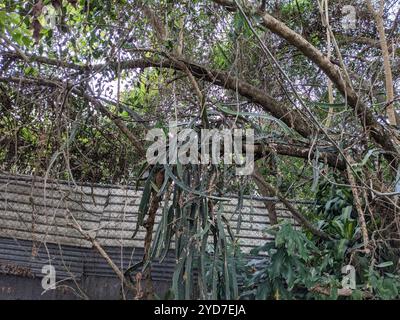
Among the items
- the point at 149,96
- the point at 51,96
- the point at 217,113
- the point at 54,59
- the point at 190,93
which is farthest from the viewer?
the point at 149,96

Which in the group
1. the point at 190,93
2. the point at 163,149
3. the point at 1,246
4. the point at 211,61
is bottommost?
the point at 1,246

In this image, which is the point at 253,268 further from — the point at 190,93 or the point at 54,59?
the point at 54,59

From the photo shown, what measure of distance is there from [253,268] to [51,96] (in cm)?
180

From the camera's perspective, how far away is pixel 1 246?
12.8 ft

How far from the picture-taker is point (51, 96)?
2924 mm

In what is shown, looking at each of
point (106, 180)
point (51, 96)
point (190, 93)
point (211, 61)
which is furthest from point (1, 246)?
point (211, 61)

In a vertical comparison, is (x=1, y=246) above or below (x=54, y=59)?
below

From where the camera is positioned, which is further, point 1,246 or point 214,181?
point 1,246

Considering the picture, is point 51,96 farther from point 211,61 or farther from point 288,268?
point 288,268
